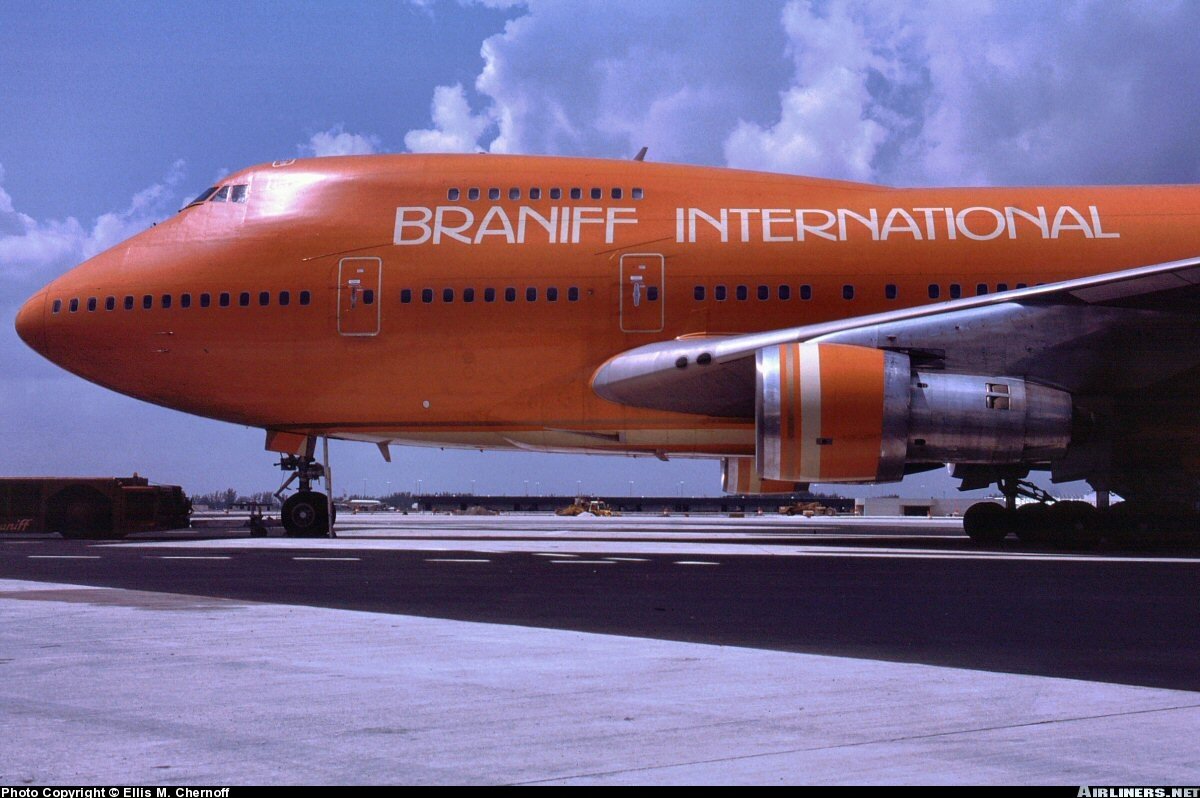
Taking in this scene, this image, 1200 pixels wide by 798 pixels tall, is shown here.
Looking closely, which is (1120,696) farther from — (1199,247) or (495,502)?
(495,502)

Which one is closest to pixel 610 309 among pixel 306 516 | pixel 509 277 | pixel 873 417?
pixel 509 277

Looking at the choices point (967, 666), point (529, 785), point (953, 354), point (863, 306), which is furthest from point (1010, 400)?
point (529, 785)

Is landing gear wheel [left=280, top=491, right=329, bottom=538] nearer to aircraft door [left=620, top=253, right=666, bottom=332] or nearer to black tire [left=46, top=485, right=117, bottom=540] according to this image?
black tire [left=46, top=485, right=117, bottom=540]

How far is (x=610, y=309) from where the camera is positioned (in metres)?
19.3

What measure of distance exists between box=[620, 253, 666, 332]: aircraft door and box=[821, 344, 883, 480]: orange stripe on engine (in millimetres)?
4240

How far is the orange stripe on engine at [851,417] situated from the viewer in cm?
1540

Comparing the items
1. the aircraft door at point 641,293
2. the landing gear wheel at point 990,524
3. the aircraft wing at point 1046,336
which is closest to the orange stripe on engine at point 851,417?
the aircraft wing at point 1046,336

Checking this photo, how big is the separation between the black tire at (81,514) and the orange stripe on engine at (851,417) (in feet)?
47.6

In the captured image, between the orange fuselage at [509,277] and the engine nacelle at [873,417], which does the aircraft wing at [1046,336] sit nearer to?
the engine nacelle at [873,417]

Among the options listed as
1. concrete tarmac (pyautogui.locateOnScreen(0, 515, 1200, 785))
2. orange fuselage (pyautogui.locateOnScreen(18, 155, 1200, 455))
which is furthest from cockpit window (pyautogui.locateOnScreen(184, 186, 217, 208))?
concrete tarmac (pyautogui.locateOnScreen(0, 515, 1200, 785))

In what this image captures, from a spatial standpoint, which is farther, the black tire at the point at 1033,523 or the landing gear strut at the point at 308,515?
the landing gear strut at the point at 308,515

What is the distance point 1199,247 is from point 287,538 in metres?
15.8

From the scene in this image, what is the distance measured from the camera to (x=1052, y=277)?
1866 centimetres

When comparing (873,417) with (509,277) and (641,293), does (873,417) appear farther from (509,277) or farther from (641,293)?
(509,277)
